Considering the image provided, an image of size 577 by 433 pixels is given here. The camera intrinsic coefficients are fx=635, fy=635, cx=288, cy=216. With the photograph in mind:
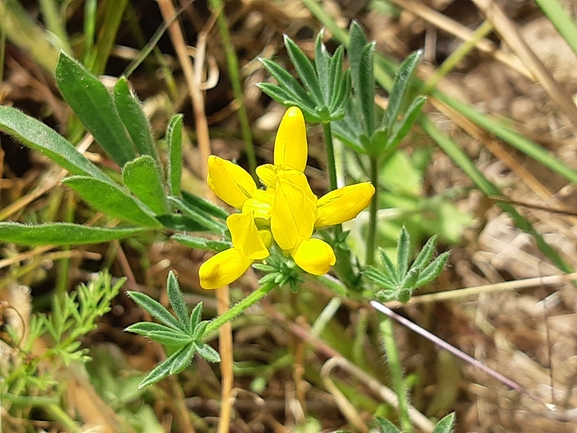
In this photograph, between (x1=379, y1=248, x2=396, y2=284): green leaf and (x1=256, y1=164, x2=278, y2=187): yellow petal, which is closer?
(x1=256, y1=164, x2=278, y2=187): yellow petal

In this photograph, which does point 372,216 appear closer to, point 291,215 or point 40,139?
point 291,215

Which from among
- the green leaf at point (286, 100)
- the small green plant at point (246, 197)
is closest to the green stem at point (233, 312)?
the small green plant at point (246, 197)

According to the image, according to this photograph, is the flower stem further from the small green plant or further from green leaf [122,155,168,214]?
green leaf [122,155,168,214]

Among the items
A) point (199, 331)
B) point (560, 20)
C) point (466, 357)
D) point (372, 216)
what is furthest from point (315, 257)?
point (560, 20)

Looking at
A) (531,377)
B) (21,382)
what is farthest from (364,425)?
(21,382)

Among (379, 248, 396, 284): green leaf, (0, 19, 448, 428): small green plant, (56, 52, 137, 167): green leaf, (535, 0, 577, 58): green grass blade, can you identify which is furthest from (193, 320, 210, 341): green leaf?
(535, 0, 577, 58): green grass blade

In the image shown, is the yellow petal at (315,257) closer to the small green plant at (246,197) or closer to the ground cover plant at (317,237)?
the small green plant at (246,197)
